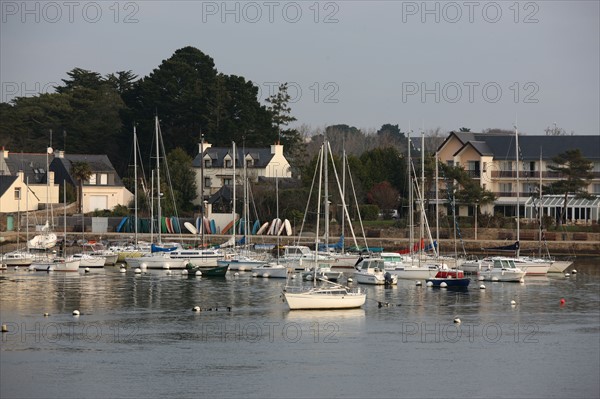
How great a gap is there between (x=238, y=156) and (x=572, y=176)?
104 feet

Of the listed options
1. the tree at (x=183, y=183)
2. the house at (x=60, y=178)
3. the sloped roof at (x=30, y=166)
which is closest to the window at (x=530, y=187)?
the tree at (x=183, y=183)

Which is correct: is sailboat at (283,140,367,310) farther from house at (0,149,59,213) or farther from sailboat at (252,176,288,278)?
house at (0,149,59,213)

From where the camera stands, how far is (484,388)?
122 ft

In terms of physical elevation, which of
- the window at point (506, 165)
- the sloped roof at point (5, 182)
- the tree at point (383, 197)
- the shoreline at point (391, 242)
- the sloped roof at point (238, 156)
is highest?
the sloped roof at point (238, 156)

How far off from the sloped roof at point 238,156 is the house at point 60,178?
8135 mm

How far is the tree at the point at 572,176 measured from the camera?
290 ft

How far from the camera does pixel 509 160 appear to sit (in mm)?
99375

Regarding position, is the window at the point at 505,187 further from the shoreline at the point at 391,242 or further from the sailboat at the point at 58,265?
the sailboat at the point at 58,265

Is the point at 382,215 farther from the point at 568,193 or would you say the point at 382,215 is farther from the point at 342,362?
the point at 342,362

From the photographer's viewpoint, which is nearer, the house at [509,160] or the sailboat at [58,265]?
the sailboat at [58,265]

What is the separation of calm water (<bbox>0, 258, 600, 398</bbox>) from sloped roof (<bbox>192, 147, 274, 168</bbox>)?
141 ft

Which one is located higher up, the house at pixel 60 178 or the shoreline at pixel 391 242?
the house at pixel 60 178

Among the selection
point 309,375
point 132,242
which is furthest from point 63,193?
point 309,375

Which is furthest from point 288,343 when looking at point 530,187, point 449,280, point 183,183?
point 183,183
